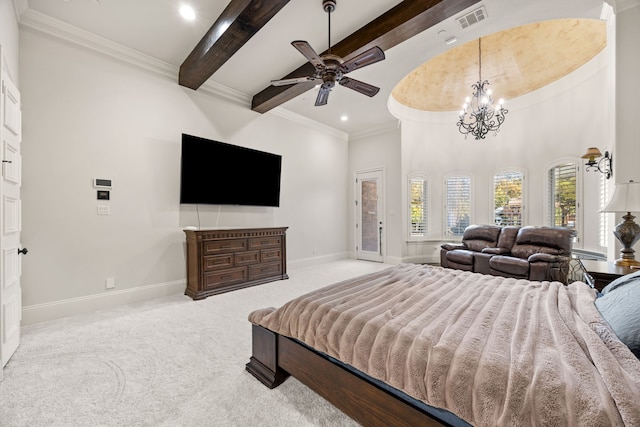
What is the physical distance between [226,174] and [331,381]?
Result: 142 inches

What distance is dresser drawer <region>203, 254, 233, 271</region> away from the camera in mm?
3721

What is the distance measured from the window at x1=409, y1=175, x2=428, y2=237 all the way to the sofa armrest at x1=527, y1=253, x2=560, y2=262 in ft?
8.12

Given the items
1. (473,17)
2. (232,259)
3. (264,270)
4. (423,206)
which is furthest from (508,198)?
(232,259)

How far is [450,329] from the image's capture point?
1.28 m

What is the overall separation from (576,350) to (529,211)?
18.8ft

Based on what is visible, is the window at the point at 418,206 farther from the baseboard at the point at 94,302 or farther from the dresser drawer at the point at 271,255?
the baseboard at the point at 94,302

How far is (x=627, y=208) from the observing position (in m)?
2.21

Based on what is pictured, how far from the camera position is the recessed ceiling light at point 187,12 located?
2.77m

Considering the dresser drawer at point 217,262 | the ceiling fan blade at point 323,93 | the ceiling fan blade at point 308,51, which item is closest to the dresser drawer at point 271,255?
the dresser drawer at point 217,262

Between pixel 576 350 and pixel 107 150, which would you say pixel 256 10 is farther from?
pixel 576 350

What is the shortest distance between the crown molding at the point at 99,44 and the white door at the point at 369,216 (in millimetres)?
3803

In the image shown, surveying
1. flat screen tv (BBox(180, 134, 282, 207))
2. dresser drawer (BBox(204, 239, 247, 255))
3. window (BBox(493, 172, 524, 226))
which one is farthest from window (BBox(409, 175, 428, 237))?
dresser drawer (BBox(204, 239, 247, 255))

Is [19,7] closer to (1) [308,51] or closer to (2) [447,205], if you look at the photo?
(1) [308,51]

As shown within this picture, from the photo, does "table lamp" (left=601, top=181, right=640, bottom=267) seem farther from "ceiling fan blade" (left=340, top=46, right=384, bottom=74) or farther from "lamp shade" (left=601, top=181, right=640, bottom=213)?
"ceiling fan blade" (left=340, top=46, right=384, bottom=74)
